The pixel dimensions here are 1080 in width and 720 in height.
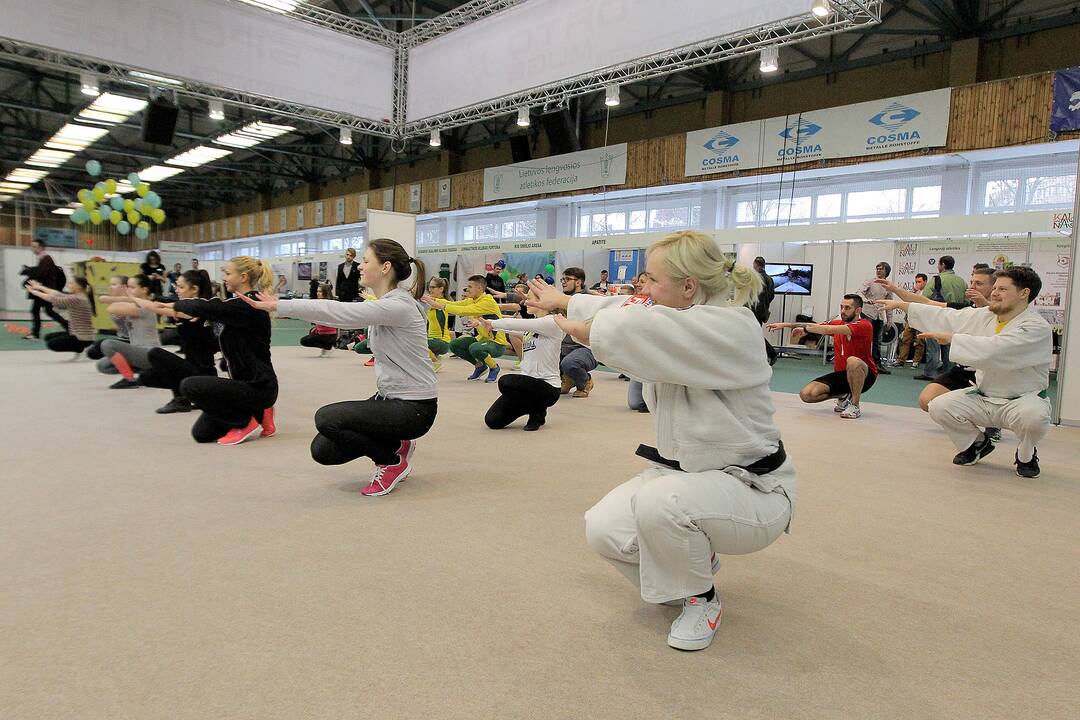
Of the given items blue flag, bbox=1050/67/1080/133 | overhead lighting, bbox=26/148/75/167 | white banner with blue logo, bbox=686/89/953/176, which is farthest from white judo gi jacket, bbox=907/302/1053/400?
overhead lighting, bbox=26/148/75/167

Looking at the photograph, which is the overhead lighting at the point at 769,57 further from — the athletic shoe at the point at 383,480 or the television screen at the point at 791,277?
the athletic shoe at the point at 383,480

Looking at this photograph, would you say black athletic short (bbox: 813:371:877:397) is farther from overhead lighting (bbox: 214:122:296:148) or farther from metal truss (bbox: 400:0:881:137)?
overhead lighting (bbox: 214:122:296:148)

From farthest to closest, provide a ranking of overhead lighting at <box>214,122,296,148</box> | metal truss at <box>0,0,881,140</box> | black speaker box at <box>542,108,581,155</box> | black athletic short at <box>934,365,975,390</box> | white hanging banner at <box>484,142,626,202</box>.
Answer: overhead lighting at <box>214,122,296,148</box>
white hanging banner at <box>484,142,626,202</box>
black speaker box at <box>542,108,581,155</box>
metal truss at <box>0,0,881,140</box>
black athletic short at <box>934,365,975,390</box>

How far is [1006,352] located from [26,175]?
111 feet

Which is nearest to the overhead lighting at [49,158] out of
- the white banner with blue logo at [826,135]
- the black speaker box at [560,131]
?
the black speaker box at [560,131]

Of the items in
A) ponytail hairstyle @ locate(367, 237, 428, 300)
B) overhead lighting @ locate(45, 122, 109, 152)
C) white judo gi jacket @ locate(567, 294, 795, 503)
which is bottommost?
white judo gi jacket @ locate(567, 294, 795, 503)

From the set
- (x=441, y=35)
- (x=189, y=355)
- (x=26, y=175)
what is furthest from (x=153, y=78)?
(x=26, y=175)

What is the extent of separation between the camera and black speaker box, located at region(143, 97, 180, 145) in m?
11.6

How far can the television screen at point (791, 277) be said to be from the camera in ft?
39.9

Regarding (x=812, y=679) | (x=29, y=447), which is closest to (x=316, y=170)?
(x=29, y=447)

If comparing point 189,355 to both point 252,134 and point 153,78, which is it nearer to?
point 153,78

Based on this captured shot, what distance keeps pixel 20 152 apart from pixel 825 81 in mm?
27317

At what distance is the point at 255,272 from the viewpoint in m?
4.51

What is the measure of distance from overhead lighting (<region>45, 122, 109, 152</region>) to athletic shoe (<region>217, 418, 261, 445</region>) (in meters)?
18.6
